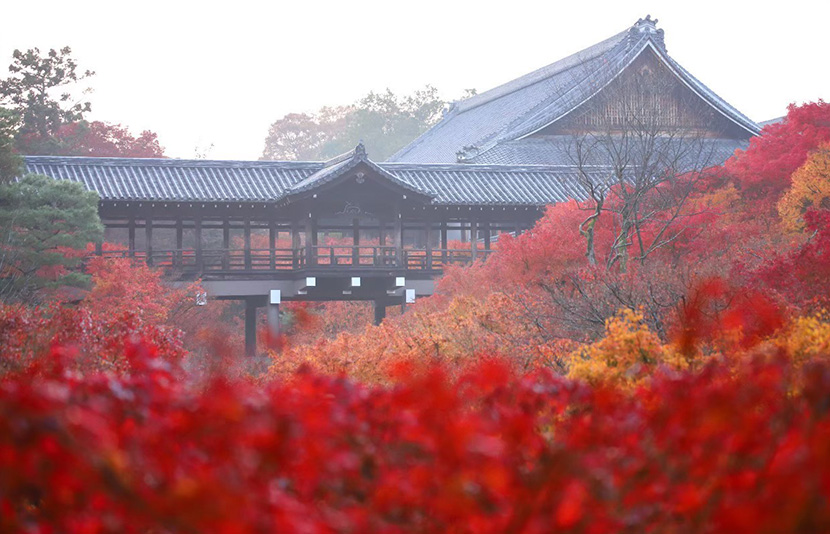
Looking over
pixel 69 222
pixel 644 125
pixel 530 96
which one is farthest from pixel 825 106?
pixel 530 96

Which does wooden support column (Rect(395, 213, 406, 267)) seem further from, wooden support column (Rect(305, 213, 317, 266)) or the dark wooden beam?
wooden support column (Rect(305, 213, 317, 266))

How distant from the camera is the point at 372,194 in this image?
29344mm

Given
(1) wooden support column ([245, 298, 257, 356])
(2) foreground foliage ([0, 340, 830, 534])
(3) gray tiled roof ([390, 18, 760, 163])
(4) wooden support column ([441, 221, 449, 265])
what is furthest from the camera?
(3) gray tiled roof ([390, 18, 760, 163])

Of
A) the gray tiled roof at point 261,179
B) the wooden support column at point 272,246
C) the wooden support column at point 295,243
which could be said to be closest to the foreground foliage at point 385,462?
the gray tiled roof at point 261,179

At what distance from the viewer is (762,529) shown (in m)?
3.83

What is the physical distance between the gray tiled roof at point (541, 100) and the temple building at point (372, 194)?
0.42 feet

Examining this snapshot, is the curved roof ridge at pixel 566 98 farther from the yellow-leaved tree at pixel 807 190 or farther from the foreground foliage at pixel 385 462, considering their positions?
the foreground foliage at pixel 385 462

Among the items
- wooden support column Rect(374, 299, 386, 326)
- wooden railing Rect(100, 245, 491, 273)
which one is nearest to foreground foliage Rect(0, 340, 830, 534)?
wooden railing Rect(100, 245, 491, 273)

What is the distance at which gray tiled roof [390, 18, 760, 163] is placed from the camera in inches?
1401

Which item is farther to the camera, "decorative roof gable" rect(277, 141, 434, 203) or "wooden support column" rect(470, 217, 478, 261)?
"wooden support column" rect(470, 217, 478, 261)

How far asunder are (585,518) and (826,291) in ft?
32.3

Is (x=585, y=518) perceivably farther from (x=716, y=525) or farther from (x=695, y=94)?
(x=695, y=94)

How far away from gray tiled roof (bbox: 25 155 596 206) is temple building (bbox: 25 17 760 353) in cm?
5

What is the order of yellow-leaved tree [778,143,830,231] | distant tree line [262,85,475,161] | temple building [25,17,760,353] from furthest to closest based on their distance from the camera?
distant tree line [262,85,475,161], temple building [25,17,760,353], yellow-leaved tree [778,143,830,231]
